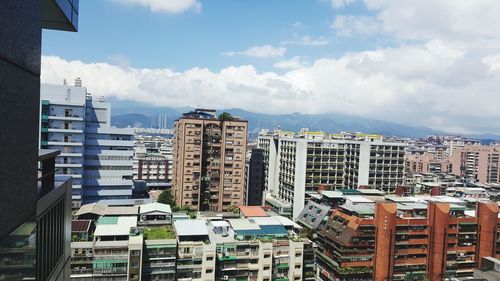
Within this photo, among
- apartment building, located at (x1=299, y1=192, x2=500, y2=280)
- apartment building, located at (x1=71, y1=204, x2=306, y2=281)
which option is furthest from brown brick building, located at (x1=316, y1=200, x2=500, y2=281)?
apartment building, located at (x1=71, y1=204, x2=306, y2=281)

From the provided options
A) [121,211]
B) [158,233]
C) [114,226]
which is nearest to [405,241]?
[158,233]

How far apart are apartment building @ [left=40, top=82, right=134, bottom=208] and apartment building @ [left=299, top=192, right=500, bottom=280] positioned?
27.1m

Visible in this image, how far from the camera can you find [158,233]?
36875mm

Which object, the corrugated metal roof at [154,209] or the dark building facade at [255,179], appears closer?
the corrugated metal roof at [154,209]

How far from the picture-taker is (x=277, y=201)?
67.8 meters

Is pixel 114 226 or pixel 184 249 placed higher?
pixel 114 226

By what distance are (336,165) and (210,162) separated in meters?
20.7

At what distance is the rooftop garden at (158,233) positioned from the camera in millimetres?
35688

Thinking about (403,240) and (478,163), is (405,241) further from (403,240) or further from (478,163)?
(478,163)

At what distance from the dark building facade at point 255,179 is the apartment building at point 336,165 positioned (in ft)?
35.1

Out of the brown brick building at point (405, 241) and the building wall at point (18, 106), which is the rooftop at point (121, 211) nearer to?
the brown brick building at point (405, 241)

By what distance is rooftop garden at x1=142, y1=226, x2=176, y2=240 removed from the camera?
3569 cm

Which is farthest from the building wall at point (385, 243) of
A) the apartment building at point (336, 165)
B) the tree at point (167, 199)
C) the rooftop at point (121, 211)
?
the tree at point (167, 199)

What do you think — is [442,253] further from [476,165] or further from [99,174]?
[476,165]
